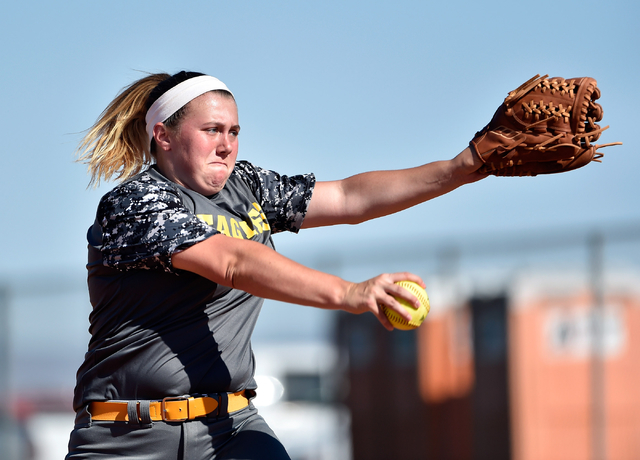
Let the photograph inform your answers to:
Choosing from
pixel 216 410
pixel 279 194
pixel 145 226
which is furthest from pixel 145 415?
pixel 279 194

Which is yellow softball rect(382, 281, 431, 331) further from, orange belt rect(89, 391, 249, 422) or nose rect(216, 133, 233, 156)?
nose rect(216, 133, 233, 156)

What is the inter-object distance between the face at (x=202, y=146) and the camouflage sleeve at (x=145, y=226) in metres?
0.22

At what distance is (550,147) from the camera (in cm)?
342

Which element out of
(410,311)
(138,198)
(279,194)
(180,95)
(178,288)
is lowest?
(410,311)

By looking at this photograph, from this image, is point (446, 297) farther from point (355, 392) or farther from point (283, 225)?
point (283, 225)

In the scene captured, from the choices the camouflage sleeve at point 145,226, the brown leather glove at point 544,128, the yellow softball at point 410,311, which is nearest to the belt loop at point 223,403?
the camouflage sleeve at point 145,226

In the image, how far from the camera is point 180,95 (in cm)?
314

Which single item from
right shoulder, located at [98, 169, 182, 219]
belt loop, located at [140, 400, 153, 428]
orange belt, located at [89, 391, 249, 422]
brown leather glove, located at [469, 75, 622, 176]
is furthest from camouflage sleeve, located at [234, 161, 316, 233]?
belt loop, located at [140, 400, 153, 428]

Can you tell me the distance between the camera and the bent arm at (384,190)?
3439 millimetres

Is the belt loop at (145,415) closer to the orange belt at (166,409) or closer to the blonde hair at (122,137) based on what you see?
the orange belt at (166,409)

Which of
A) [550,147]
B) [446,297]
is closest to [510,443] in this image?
[446,297]

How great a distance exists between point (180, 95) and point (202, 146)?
254 mm

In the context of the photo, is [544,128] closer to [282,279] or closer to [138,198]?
[282,279]

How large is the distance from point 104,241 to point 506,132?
1843mm
